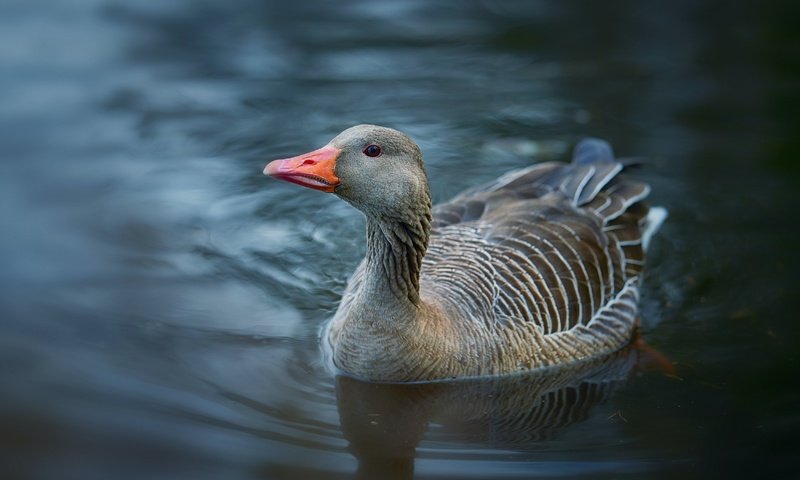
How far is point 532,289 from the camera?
25.9 feet

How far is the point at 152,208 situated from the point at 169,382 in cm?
291

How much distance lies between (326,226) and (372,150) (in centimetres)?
301

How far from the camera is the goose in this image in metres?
6.88

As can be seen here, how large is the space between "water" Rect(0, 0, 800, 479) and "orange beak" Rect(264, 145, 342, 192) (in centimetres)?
152

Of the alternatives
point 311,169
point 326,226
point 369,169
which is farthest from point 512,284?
point 326,226

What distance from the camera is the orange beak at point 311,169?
6.55 meters

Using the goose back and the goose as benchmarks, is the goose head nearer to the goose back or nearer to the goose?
Result: the goose

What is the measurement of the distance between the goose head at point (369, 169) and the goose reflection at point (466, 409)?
1.34 metres

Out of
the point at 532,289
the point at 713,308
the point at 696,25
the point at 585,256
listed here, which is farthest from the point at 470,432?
the point at 696,25

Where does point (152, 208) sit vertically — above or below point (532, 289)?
above

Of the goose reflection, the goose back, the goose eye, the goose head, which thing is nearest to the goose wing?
the goose back

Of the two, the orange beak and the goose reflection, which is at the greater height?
the orange beak

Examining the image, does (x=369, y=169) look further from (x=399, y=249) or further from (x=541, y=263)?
(x=541, y=263)

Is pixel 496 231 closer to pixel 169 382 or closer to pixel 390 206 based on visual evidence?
pixel 390 206
